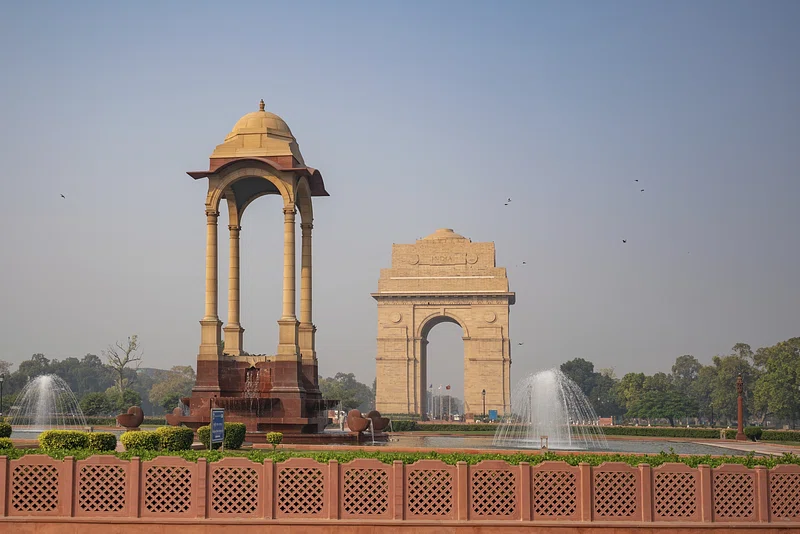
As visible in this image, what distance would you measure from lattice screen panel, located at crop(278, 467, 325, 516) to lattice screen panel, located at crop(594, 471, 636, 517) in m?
3.58

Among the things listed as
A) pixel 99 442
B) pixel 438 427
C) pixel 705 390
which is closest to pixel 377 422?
pixel 99 442

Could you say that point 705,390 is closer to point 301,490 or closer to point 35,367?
point 35,367

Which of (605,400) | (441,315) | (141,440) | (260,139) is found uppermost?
(260,139)

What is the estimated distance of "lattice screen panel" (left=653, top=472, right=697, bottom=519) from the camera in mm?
12430

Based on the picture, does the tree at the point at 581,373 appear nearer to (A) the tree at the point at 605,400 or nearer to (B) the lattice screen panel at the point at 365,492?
(A) the tree at the point at 605,400

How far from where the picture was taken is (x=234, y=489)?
489 inches

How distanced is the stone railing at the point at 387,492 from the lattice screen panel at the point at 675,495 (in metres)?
0.01

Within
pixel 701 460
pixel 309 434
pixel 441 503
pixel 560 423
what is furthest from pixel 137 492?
pixel 560 423

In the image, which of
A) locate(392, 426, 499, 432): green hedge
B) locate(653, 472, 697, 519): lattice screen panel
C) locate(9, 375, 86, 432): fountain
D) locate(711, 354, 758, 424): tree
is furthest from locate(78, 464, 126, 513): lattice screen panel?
locate(711, 354, 758, 424): tree

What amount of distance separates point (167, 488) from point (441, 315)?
5980cm

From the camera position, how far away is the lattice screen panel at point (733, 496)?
40.9ft

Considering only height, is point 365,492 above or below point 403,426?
above

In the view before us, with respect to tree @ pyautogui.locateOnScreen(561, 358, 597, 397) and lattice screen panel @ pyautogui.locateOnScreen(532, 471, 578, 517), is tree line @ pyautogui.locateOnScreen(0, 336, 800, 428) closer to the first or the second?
tree @ pyautogui.locateOnScreen(561, 358, 597, 397)

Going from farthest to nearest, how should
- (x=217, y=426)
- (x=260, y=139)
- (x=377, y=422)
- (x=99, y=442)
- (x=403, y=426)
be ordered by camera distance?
1. (x=403, y=426)
2. (x=377, y=422)
3. (x=260, y=139)
4. (x=217, y=426)
5. (x=99, y=442)
